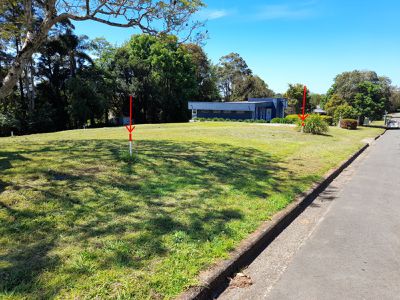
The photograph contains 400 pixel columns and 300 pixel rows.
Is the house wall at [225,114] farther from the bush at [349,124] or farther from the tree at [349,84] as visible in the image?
the tree at [349,84]

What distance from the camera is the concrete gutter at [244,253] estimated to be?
278 cm

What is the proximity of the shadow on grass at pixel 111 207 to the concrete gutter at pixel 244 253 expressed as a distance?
0.39 meters

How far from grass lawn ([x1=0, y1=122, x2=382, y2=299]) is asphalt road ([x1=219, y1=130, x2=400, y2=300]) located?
0.47 meters

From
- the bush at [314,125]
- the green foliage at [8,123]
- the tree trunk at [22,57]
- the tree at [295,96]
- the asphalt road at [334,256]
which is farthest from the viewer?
the tree at [295,96]

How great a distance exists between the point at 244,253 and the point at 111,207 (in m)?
2.01

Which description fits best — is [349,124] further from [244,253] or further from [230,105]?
[244,253]

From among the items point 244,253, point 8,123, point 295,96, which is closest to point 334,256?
point 244,253

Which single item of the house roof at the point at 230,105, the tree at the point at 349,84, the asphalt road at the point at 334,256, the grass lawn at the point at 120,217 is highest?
the tree at the point at 349,84

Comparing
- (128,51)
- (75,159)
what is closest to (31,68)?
(128,51)

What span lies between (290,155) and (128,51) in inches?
1389

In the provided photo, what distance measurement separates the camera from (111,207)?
14.1 feet

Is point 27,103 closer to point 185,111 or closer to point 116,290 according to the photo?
point 185,111

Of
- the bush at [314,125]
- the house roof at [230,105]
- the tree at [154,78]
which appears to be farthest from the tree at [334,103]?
the bush at [314,125]

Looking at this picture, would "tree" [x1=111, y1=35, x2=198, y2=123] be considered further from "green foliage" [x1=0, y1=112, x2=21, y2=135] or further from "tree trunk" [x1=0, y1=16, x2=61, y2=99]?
"tree trunk" [x1=0, y1=16, x2=61, y2=99]
